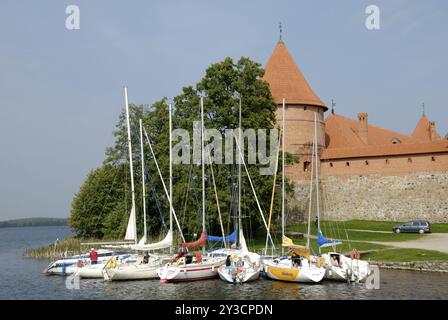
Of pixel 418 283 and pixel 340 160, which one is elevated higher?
pixel 340 160

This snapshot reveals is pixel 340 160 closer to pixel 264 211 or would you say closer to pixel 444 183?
pixel 444 183

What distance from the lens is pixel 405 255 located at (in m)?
28.2

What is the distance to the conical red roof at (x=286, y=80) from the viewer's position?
4838 centimetres

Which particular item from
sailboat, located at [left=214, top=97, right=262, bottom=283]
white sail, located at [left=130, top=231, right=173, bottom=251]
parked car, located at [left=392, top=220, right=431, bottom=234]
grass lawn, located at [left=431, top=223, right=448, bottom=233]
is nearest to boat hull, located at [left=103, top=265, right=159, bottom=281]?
white sail, located at [left=130, top=231, right=173, bottom=251]

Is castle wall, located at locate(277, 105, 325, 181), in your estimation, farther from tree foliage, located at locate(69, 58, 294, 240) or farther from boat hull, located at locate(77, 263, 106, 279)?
boat hull, located at locate(77, 263, 106, 279)

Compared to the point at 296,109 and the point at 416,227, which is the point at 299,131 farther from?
the point at 416,227

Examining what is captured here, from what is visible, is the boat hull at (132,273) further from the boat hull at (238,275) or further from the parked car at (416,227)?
the parked car at (416,227)

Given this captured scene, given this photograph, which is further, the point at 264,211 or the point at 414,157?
the point at 414,157

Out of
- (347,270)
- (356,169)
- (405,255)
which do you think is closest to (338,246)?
(405,255)

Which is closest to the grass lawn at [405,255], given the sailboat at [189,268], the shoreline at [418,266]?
the shoreline at [418,266]
